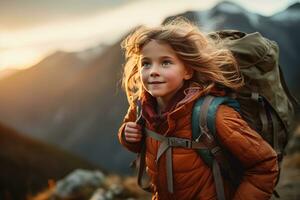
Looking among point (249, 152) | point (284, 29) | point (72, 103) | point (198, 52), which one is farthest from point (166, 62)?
point (72, 103)

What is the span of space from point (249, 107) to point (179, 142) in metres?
0.58

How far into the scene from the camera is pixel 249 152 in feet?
9.25

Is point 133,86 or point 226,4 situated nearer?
point 133,86

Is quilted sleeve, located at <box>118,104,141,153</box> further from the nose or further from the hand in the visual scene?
the nose

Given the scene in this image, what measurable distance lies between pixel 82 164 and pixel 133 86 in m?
49.4

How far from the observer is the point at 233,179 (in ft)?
10.1

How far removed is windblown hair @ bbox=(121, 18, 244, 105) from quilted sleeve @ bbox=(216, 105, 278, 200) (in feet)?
0.89

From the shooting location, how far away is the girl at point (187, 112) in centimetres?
284

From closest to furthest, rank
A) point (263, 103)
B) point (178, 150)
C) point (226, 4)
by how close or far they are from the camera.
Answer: point (178, 150)
point (263, 103)
point (226, 4)

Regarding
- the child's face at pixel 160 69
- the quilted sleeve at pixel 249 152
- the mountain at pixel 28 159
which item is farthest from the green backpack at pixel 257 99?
the mountain at pixel 28 159

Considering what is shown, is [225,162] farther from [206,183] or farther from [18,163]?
[18,163]

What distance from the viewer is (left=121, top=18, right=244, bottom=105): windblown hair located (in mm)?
3068

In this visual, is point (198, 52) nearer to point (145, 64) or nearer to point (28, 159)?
point (145, 64)

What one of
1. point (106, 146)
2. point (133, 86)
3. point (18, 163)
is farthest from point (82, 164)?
point (106, 146)
